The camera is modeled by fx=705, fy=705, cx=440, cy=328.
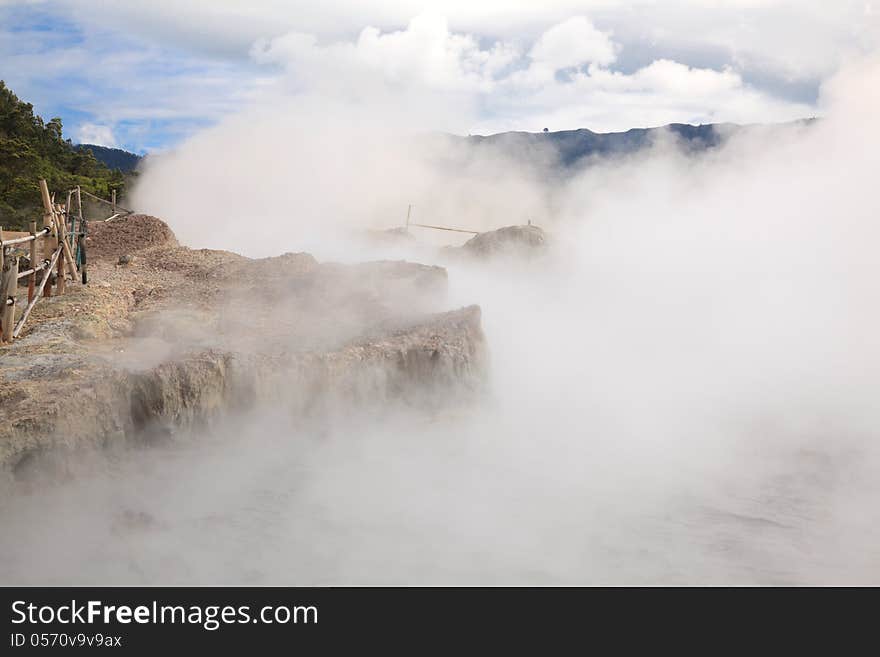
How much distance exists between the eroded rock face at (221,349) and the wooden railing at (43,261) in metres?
0.16

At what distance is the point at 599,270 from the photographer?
14.1 metres

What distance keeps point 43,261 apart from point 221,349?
2.97 metres

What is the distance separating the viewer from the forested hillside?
56.0 feet

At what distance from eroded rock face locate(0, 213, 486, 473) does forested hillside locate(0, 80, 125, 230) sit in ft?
32.8

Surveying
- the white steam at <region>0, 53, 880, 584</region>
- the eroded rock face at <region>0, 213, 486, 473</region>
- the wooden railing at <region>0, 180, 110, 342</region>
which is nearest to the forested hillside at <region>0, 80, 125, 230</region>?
the white steam at <region>0, 53, 880, 584</region>

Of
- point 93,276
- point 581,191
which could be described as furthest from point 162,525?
point 581,191

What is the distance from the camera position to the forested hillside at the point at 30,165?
17078 millimetres

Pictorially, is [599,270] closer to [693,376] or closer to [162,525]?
[693,376]

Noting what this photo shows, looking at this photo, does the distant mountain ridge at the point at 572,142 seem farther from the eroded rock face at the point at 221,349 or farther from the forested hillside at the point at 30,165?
the eroded rock face at the point at 221,349

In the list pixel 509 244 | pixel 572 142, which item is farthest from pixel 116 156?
pixel 509 244

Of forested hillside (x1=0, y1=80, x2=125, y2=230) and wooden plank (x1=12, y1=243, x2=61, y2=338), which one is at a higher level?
forested hillside (x1=0, y1=80, x2=125, y2=230)

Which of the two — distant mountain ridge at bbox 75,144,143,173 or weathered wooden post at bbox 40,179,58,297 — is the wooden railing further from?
distant mountain ridge at bbox 75,144,143,173

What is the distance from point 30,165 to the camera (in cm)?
1869

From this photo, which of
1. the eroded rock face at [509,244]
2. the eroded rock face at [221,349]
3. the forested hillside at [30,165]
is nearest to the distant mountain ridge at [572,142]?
the forested hillside at [30,165]
